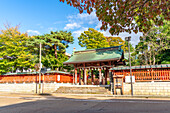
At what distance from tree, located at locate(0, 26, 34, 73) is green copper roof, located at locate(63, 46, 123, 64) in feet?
28.1

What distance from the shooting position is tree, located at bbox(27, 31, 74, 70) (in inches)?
1158

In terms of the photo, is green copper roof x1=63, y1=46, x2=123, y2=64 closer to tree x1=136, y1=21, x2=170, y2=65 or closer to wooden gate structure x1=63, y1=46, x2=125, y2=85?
wooden gate structure x1=63, y1=46, x2=125, y2=85

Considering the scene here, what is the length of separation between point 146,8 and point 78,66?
2002cm

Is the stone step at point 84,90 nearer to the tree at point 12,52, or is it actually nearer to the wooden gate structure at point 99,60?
Answer: the wooden gate structure at point 99,60

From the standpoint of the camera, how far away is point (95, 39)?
35375 mm

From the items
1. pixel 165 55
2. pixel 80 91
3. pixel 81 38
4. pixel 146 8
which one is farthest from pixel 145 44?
pixel 146 8

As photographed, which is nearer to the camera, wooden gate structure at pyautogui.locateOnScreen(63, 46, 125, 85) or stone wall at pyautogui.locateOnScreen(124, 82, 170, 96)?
stone wall at pyautogui.locateOnScreen(124, 82, 170, 96)

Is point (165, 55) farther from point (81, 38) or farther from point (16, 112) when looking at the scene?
point (16, 112)

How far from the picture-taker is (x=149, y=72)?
686 inches

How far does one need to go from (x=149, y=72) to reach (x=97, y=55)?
9263mm

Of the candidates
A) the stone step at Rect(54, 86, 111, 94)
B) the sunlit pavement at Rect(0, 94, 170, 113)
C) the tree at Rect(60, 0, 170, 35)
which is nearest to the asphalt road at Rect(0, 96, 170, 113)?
the sunlit pavement at Rect(0, 94, 170, 113)

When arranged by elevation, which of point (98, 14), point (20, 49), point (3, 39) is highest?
point (3, 39)

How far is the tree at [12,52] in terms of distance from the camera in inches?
1065

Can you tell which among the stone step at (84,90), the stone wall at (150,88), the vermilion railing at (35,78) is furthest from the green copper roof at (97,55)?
the stone wall at (150,88)
